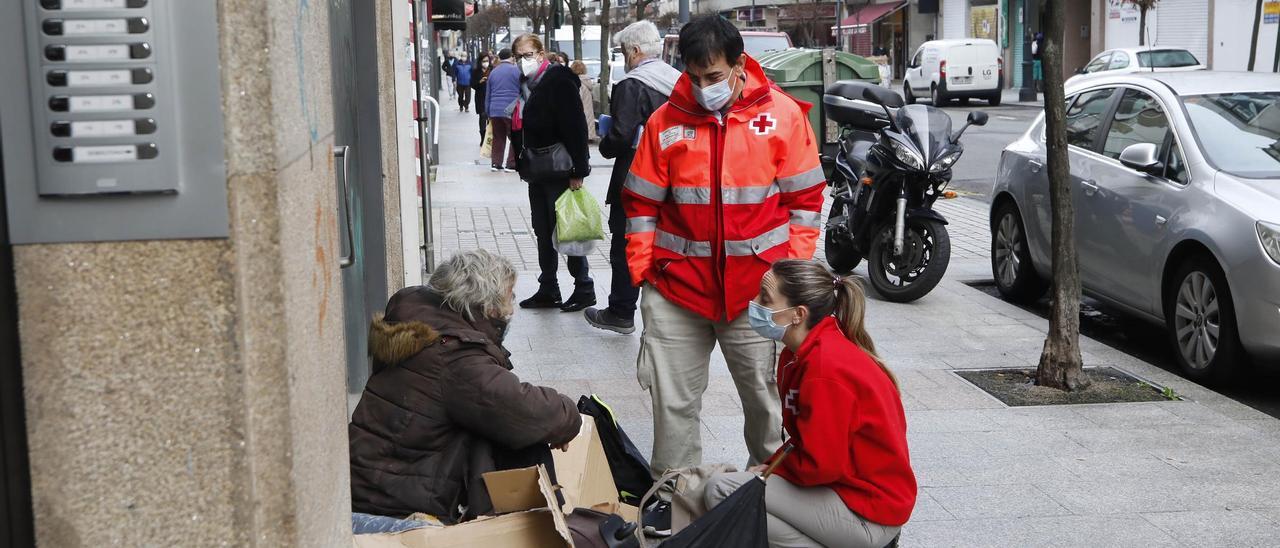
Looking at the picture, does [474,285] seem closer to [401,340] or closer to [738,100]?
[401,340]

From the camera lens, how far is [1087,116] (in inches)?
341

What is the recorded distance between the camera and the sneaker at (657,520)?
4.34 meters

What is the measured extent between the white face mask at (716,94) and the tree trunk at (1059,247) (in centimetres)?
265

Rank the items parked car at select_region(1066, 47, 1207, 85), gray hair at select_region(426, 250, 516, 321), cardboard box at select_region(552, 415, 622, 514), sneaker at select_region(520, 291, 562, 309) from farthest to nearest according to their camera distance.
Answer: parked car at select_region(1066, 47, 1207, 85), sneaker at select_region(520, 291, 562, 309), cardboard box at select_region(552, 415, 622, 514), gray hair at select_region(426, 250, 516, 321)

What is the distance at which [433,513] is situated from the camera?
4.11 m

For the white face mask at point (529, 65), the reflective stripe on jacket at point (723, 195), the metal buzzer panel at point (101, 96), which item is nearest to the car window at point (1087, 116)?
the reflective stripe on jacket at point (723, 195)

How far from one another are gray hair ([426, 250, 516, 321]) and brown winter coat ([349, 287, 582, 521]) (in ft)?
0.31

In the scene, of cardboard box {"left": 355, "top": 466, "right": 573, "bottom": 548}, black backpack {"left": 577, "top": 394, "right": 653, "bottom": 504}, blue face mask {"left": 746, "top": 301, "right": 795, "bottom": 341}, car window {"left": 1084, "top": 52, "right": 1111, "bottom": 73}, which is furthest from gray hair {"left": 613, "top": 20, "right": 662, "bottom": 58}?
car window {"left": 1084, "top": 52, "right": 1111, "bottom": 73}

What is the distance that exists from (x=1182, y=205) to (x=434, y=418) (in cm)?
459

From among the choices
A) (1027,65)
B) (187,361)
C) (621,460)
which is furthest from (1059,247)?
(1027,65)

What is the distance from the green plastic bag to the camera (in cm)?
840

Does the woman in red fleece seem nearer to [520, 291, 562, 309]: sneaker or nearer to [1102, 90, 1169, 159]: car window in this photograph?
[1102, 90, 1169, 159]: car window

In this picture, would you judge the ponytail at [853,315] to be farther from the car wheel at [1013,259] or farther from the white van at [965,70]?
the white van at [965,70]

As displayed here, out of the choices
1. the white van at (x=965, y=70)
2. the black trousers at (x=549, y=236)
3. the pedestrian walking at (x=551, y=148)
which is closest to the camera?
the pedestrian walking at (x=551, y=148)
